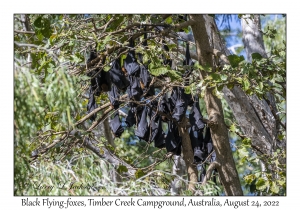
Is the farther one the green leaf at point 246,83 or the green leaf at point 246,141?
the green leaf at point 246,141

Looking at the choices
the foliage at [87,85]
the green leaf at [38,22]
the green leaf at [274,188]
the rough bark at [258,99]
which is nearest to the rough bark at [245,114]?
the rough bark at [258,99]

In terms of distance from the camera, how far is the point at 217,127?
5.19 meters

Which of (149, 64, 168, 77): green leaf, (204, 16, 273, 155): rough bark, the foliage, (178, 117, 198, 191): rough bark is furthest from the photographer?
(204, 16, 273, 155): rough bark

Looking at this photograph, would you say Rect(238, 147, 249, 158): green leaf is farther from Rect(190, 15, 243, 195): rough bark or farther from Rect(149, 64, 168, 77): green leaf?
Rect(149, 64, 168, 77): green leaf

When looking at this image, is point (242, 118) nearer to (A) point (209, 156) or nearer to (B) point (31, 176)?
(A) point (209, 156)

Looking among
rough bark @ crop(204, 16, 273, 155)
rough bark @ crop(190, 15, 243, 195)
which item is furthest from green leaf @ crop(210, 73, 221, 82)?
rough bark @ crop(204, 16, 273, 155)

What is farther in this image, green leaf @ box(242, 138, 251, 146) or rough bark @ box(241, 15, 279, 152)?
rough bark @ box(241, 15, 279, 152)

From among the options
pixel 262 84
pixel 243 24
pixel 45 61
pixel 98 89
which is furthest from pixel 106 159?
→ pixel 243 24

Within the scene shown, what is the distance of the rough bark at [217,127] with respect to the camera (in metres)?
5.11

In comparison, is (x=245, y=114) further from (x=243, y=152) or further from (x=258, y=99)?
(x=243, y=152)

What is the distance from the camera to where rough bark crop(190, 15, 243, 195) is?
5.11 m

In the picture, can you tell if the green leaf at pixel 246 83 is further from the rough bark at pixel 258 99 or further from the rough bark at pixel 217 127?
the rough bark at pixel 258 99

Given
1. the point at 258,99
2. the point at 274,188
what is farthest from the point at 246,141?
the point at 258,99

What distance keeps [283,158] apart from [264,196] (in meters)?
0.39
